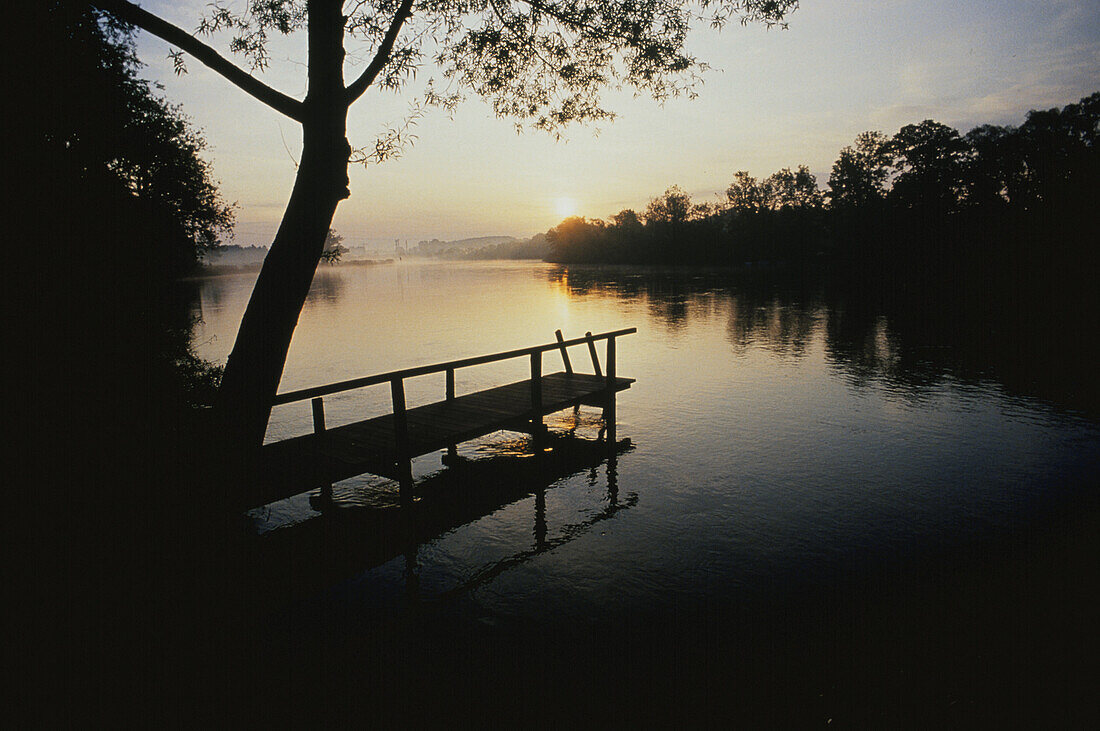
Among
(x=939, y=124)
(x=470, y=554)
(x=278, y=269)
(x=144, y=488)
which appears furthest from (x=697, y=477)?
(x=939, y=124)

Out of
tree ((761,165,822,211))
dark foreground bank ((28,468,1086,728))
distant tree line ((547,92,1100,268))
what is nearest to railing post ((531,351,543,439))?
dark foreground bank ((28,468,1086,728))

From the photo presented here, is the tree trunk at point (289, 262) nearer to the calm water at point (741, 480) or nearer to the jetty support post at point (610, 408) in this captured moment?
the calm water at point (741, 480)

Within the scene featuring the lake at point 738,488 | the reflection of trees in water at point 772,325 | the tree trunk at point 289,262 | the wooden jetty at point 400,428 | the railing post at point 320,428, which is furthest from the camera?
the reflection of trees in water at point 772,325

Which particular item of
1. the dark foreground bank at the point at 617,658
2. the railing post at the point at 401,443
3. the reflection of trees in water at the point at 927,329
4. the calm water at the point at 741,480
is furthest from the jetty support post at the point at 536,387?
the reflection of trees in water at the point at 927,329

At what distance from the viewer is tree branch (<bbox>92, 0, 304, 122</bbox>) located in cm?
728

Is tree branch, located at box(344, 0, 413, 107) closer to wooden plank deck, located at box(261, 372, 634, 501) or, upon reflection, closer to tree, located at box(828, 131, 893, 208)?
wooden plank deck, located at box(261, 372, 634, 501)

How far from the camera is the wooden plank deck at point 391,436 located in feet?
30.0

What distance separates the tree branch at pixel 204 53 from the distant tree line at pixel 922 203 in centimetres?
6165

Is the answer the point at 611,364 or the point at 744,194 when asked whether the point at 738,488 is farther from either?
the point at 744,194

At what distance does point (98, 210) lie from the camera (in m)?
9.95

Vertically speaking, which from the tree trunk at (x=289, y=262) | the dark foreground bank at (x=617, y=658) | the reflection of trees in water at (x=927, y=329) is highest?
the tree trunk at (x=289, y=262)

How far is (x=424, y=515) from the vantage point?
10547 millimetres

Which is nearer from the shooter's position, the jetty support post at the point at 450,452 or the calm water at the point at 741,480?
the calm water at the point at 741,480

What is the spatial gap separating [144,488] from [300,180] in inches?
181
